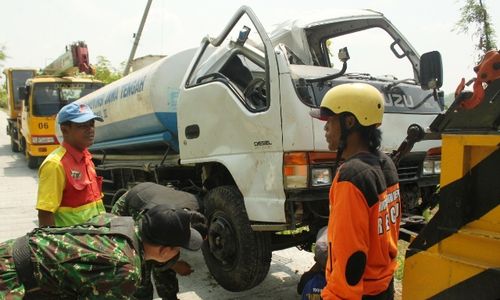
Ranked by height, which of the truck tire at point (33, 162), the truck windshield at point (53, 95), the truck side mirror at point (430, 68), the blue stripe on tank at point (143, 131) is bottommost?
the truck tire at point (33, 162)

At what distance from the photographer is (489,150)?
2.03 meters

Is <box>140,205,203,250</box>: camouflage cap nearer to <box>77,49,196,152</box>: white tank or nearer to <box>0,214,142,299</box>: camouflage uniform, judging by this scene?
<box>0,214,142,299</box>: camouflage uniform

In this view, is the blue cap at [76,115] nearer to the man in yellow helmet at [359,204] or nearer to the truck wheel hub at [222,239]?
the truck wheel hub at [222,239]

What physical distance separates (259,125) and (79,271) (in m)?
1.91

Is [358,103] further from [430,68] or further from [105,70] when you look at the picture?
[105,70]

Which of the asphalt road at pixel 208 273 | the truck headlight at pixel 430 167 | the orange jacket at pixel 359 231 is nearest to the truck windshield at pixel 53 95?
the asphalt road at pixel 208 273

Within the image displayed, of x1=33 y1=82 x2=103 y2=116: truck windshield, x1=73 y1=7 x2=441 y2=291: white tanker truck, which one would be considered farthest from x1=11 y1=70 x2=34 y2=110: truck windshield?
x1=73 y1=7 x2=441 y2=291: white tanker truck

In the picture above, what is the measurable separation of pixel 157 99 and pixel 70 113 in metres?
1.68

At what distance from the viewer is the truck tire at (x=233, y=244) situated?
3.38m

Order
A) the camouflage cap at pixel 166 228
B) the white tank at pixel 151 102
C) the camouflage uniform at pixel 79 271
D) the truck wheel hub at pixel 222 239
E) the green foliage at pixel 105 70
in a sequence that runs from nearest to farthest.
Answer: the camouflage uniform at pixel 79 271, the camouflage cap at pixel 166 228, the truck wheel hub at pixel 222 239, the white tank at pixel 151 102, the green foliage at pixel 105 70

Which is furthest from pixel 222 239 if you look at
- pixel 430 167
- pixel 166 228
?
pixel 166 228

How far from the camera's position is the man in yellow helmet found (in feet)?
5.78

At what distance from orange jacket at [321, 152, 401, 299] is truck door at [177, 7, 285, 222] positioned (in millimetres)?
1209

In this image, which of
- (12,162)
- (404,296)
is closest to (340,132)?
(404,296)
